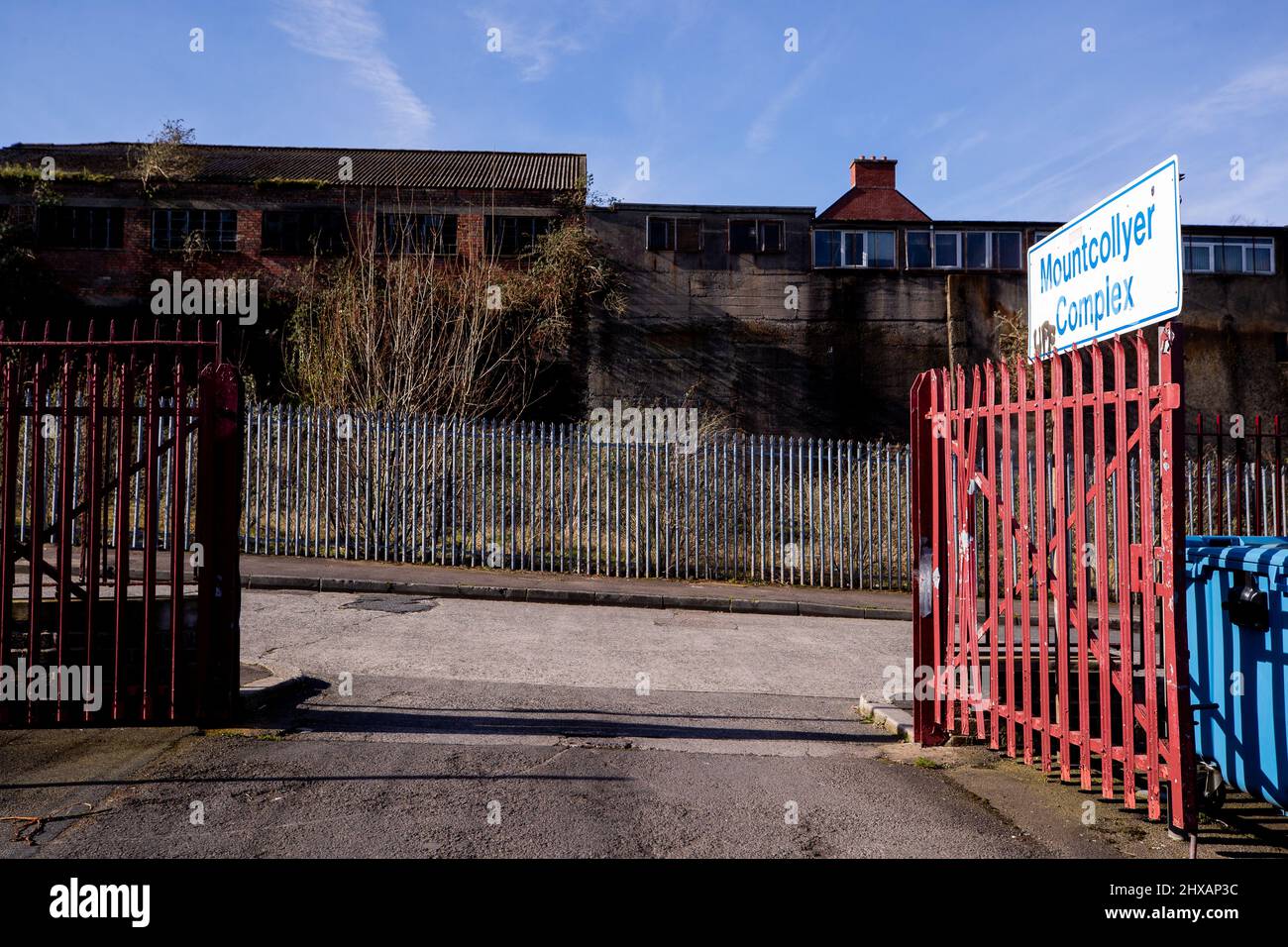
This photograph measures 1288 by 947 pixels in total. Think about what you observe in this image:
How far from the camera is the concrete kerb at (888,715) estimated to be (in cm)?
593

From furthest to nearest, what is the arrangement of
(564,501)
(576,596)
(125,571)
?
(564,501)
(576,596)
(125,571)

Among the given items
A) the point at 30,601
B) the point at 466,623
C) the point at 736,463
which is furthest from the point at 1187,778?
the point at 736,463

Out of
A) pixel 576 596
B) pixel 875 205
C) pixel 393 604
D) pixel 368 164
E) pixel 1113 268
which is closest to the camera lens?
pixel 1113 268

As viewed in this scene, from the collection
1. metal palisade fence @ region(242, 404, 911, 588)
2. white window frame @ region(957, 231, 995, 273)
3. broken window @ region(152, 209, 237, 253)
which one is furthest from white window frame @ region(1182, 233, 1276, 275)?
broken window @ region(152, 209, 237, 253)

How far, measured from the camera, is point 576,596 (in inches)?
492

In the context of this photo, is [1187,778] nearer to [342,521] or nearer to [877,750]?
[877,750]

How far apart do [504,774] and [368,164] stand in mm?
30010

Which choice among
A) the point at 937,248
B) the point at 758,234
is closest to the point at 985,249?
the point at 937,248

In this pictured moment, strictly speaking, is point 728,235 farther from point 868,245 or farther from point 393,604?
point 393,604

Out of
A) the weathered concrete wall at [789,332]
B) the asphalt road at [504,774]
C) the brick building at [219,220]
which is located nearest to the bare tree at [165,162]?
the brick building at [219,220]

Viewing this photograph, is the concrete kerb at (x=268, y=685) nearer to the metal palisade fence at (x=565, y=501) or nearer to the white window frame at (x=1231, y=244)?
the metal palisade fence at (x=565, y=501)
